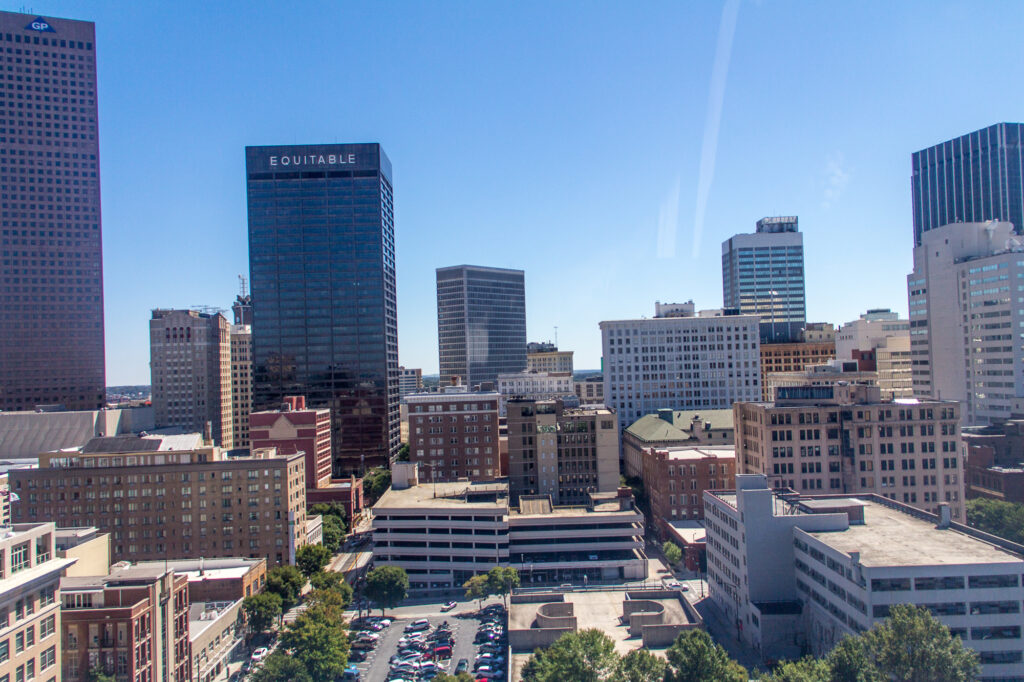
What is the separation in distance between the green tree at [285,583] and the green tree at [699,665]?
44.7 m

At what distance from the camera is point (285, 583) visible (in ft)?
249

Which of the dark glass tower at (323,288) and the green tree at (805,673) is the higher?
the dark glass tower at (323,288)

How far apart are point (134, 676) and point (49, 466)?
2182 inches

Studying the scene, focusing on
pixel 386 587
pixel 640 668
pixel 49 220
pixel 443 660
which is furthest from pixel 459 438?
pixel 49 220

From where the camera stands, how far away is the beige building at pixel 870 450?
284ft

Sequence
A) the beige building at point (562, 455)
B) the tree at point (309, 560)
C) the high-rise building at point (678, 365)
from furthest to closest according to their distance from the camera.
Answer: the high-rise building at point (678, 365) → the beige building at point (562, 455) → the tree at point (309, 560)

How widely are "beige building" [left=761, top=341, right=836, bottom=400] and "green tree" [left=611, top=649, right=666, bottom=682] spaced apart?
159m

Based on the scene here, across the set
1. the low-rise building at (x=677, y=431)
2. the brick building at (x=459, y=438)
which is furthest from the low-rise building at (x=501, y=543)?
the brick building at (x=459, y=438)

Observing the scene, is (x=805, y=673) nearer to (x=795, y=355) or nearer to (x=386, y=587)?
(x=386, y=587)

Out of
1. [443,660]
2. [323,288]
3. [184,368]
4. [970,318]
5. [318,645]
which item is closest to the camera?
[318,645]

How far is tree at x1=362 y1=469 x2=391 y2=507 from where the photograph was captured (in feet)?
449

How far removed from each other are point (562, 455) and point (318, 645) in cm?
5809

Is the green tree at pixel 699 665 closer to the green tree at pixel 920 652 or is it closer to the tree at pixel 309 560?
the green tree at pixel 920 652

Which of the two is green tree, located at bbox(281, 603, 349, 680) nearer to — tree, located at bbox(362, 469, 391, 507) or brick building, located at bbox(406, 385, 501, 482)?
brick building, located at bbox(406, 385, 501, 482)
